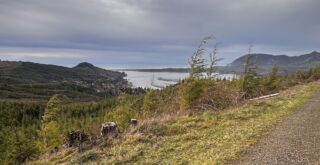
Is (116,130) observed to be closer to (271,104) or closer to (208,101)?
(208,101)

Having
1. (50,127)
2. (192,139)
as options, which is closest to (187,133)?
(192,139)

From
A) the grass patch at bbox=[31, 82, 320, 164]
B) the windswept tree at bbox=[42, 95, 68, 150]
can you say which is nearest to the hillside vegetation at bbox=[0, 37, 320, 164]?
the grass patch at bbox=[31, 82, 320, 164]

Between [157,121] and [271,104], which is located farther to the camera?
[271,104]

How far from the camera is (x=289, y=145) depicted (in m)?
9.32

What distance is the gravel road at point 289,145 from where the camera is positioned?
803 cm

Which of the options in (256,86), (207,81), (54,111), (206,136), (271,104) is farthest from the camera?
(54,111)

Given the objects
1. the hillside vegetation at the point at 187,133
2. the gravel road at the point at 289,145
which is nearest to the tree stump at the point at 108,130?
the hillside vegetation at the point at 187,133

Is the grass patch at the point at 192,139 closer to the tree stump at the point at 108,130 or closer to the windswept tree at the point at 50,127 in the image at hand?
the tree stump at the point at 108,130

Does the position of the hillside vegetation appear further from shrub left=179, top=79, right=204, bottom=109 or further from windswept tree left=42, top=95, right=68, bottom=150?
windswept tree left=42, top=95, right=68, bottom=150

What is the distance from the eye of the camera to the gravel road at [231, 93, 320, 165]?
8.03 m

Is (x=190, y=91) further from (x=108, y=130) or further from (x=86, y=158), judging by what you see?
(x=86, y=158)

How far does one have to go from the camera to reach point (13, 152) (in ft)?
209

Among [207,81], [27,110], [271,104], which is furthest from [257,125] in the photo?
[27,110]

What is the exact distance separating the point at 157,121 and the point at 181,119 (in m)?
1.00
